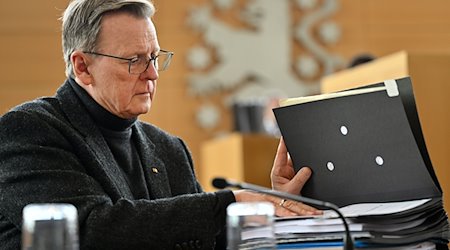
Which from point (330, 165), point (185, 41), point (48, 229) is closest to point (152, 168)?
point (330, 165)

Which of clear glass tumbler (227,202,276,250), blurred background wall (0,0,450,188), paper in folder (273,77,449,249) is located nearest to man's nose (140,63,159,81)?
paper in folder (273,77,449,249)

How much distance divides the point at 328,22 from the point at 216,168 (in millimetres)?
1860

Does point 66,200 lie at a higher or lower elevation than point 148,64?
lower

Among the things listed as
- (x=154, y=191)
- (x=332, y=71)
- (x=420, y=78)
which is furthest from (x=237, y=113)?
(x=154, y=191)

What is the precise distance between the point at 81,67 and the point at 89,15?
0.15 metres

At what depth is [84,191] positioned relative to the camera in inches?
75.0

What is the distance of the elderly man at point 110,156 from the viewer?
6.13 feet

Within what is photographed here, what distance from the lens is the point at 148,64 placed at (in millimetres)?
2182

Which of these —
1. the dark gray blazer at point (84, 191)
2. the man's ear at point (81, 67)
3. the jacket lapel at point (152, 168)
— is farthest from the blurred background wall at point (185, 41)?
the dark gray blazer at point (84, 191)

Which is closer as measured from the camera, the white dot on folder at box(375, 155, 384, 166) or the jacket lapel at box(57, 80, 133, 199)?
the white dot on folder at box(375, 155, 384, 166)

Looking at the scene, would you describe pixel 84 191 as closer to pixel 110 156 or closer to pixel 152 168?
pixel 110 156

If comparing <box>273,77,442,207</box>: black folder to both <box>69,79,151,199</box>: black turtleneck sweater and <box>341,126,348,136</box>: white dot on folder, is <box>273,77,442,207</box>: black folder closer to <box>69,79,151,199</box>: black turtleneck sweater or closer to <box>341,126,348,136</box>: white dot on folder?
<box>341,126,348,136</box>: white dot on folder

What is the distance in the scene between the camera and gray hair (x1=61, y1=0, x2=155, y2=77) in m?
2.12

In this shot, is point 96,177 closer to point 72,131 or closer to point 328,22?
point 72,131
